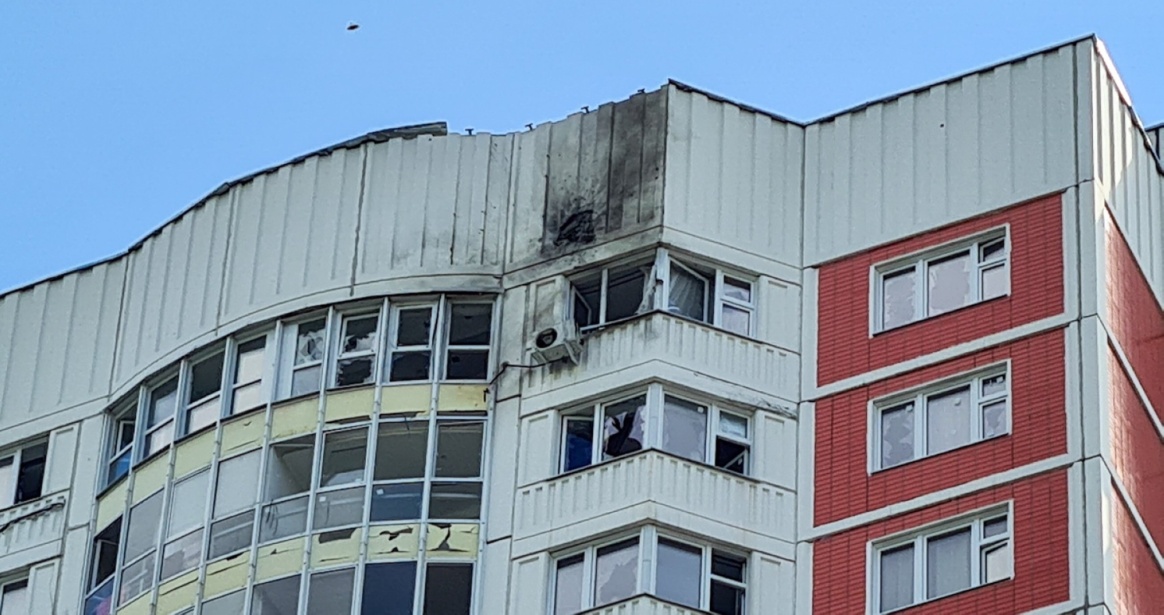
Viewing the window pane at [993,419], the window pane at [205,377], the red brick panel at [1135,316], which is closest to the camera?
the window pane at [993,419]

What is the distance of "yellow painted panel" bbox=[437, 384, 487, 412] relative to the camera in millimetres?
48312

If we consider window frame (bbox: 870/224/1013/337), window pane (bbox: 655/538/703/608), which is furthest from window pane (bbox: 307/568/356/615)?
window frame (bbox: 870/224/1013/337)

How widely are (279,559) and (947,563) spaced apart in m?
9.98

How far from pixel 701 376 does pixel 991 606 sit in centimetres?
608

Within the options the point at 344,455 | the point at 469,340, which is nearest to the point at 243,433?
the point at 344,455

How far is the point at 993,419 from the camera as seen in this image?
4609 centimetres

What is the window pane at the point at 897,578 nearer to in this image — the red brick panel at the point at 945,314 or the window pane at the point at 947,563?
the window pane at the point at 947,563

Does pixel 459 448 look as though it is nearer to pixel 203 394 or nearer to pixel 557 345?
pixel 557 345

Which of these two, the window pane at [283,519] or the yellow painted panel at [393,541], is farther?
the window pane at [283,519]

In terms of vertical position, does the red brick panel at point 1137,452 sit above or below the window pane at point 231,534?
above

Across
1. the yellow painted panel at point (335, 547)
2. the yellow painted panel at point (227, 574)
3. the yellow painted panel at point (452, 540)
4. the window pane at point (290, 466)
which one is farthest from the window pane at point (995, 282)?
the yellow painted panel at point (227, 574)

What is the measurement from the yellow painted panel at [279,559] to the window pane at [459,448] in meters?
2.42

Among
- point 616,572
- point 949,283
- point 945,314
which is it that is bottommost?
point 616,572

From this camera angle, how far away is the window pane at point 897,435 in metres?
46.6
